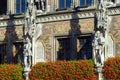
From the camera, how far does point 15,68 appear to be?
27.3 m

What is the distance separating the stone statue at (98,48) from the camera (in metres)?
24.6

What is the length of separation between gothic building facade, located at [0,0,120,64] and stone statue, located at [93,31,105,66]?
517 millimetres

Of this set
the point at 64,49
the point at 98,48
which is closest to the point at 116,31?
the point at 98,48

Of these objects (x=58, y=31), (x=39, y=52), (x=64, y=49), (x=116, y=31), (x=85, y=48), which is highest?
(x=116, y=31)

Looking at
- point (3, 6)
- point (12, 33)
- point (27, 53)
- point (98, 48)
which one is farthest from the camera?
point (3, 6)

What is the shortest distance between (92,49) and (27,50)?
170 inches

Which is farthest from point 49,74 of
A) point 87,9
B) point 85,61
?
point 87,9

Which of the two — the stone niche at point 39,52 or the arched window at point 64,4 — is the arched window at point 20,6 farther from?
the stone niche at point 39,52

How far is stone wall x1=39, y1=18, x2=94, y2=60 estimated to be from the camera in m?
27.0

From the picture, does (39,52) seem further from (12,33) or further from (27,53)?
(12,33)

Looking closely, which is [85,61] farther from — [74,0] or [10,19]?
[10,19]

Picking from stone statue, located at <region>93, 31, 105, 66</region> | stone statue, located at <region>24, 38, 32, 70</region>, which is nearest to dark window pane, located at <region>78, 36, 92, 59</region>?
stone statue, located at <region>93, 31, 105, 66</region>

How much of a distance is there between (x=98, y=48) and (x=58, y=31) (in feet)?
13.2

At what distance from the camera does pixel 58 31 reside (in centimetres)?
2805
